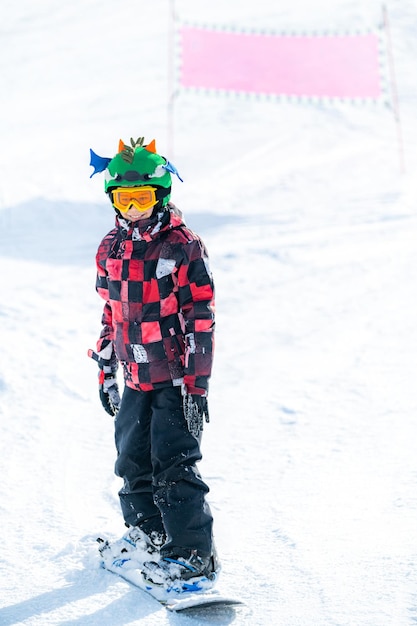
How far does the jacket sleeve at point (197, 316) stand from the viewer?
314 centimetres

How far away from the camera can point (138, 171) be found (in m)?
3.21

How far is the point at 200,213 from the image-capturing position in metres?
10.5

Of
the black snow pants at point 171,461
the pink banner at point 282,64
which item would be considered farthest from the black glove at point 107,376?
the pink banner at point 282,64

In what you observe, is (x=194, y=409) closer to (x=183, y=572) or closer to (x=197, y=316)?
(x=197, y=316)

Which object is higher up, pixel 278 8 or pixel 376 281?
pixel 278 8

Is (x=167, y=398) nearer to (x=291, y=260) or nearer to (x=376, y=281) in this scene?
(x=376, y=281)

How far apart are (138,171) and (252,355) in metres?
3.15

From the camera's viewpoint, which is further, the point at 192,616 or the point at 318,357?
the point at 318,357

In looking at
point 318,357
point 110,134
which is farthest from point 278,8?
point 318,357

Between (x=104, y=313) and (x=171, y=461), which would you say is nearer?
(x=171, y=461)

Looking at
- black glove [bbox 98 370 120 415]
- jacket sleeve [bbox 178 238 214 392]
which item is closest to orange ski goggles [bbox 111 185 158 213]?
jacket sleeve [bbox 178 238 214 392]

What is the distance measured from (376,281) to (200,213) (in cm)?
326

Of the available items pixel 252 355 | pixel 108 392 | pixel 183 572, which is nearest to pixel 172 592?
pixel 183 572

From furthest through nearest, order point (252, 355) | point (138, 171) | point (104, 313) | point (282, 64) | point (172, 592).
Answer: point (282, 64)
point (252, 355)
point (104, 313)
point (138, 171)
point (172, 592)
